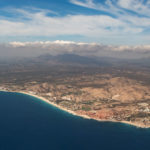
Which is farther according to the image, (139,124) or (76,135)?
(139,124)

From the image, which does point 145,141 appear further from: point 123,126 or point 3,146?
point 3,146

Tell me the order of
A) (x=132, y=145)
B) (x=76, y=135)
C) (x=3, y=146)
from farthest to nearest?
(x=76, y=135) < (x=132, y=145) < (x=3, y=146)

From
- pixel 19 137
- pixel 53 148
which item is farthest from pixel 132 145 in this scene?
pixel 19 137

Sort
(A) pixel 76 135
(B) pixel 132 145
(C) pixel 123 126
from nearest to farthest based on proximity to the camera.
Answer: (B) pixel 132 145, (A) pixel 76 135, (C) pixel 123 126

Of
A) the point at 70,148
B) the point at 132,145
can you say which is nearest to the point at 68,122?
the point at 70,148

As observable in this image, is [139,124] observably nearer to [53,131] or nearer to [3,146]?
[53,131]

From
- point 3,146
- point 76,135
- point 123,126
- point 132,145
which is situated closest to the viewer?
point 3,146

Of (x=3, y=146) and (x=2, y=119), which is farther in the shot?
(x=2, y=119)
